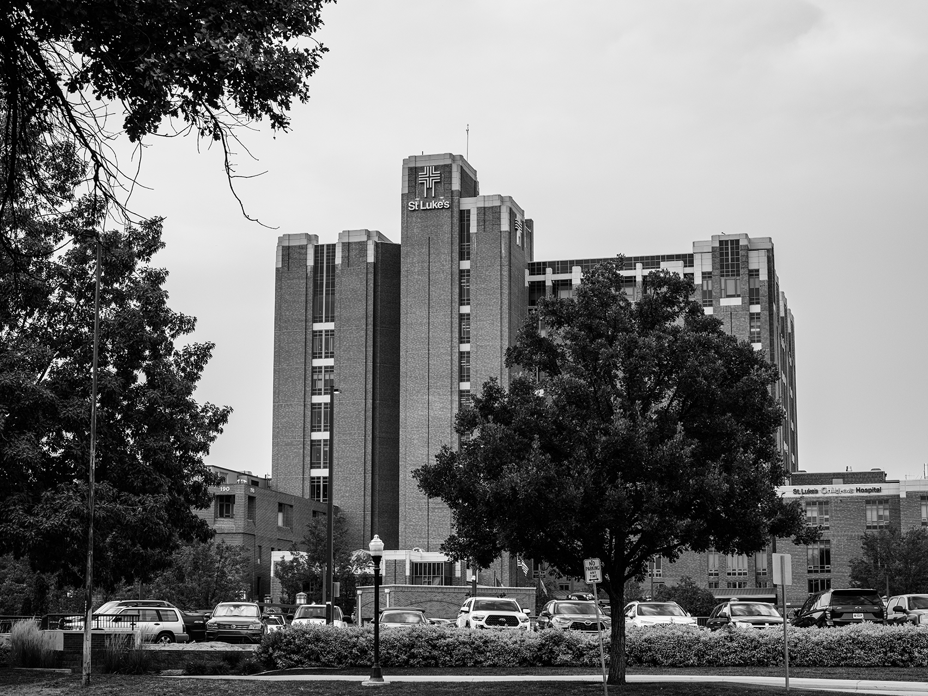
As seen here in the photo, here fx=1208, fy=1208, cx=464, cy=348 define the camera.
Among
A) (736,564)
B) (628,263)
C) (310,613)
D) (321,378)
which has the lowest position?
(736,564)

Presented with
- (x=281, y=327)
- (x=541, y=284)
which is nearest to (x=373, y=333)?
(x=281, y=327)

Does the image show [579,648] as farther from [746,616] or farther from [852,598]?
[852,598]

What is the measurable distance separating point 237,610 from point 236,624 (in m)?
1.28

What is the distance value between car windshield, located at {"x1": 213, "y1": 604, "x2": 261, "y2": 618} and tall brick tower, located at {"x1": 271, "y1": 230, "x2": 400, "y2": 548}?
75.3 m

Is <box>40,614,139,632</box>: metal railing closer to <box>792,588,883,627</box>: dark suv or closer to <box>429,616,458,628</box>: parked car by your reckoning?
<box>429,616,458,628</box>: parked car

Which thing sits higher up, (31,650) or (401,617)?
(401,617)

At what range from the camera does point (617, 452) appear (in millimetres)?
23422

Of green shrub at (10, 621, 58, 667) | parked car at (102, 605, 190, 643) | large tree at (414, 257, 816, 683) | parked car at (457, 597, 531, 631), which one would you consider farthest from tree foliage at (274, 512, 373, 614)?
large tree at (414, 257, 816, 683)

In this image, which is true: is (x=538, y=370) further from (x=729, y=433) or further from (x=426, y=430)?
(x=426, y=430)

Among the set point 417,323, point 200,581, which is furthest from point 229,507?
point 417,323

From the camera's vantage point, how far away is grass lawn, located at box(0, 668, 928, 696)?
24.1 m

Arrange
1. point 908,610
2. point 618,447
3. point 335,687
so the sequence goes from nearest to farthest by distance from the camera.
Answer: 1. point 618,447
2. point 335,687
3. point 908,610

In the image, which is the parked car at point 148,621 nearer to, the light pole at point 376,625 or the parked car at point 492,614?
the parked car at point 492,614

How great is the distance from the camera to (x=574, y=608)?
39.5 meters
